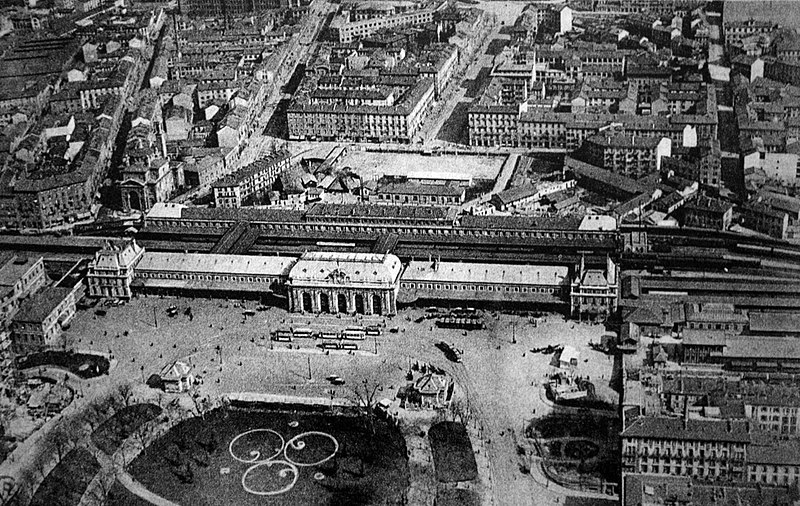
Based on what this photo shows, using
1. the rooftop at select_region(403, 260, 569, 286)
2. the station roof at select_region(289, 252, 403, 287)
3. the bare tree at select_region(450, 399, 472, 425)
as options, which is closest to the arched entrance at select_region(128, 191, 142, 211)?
the station roof at select_region(289, 252, 403, 287)

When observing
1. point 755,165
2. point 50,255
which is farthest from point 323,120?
point 755,165

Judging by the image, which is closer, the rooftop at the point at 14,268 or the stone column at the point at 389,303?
the stone column at the point at 389,303

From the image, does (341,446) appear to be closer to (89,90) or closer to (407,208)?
(407,208)

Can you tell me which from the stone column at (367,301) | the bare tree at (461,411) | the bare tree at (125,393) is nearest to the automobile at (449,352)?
the bare tree at (461,411)

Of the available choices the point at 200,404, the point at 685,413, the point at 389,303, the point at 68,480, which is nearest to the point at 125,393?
the point at 200,404

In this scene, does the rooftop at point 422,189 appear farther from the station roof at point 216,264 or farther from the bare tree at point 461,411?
the bare tree at point 461,411

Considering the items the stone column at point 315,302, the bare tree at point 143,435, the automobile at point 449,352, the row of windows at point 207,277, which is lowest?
the bare tree at point 143,435

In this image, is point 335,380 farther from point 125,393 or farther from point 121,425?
point 121,425

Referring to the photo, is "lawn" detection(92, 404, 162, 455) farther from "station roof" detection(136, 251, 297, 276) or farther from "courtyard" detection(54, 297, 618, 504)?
"station roof" detection(136, 251, 297, 276)
